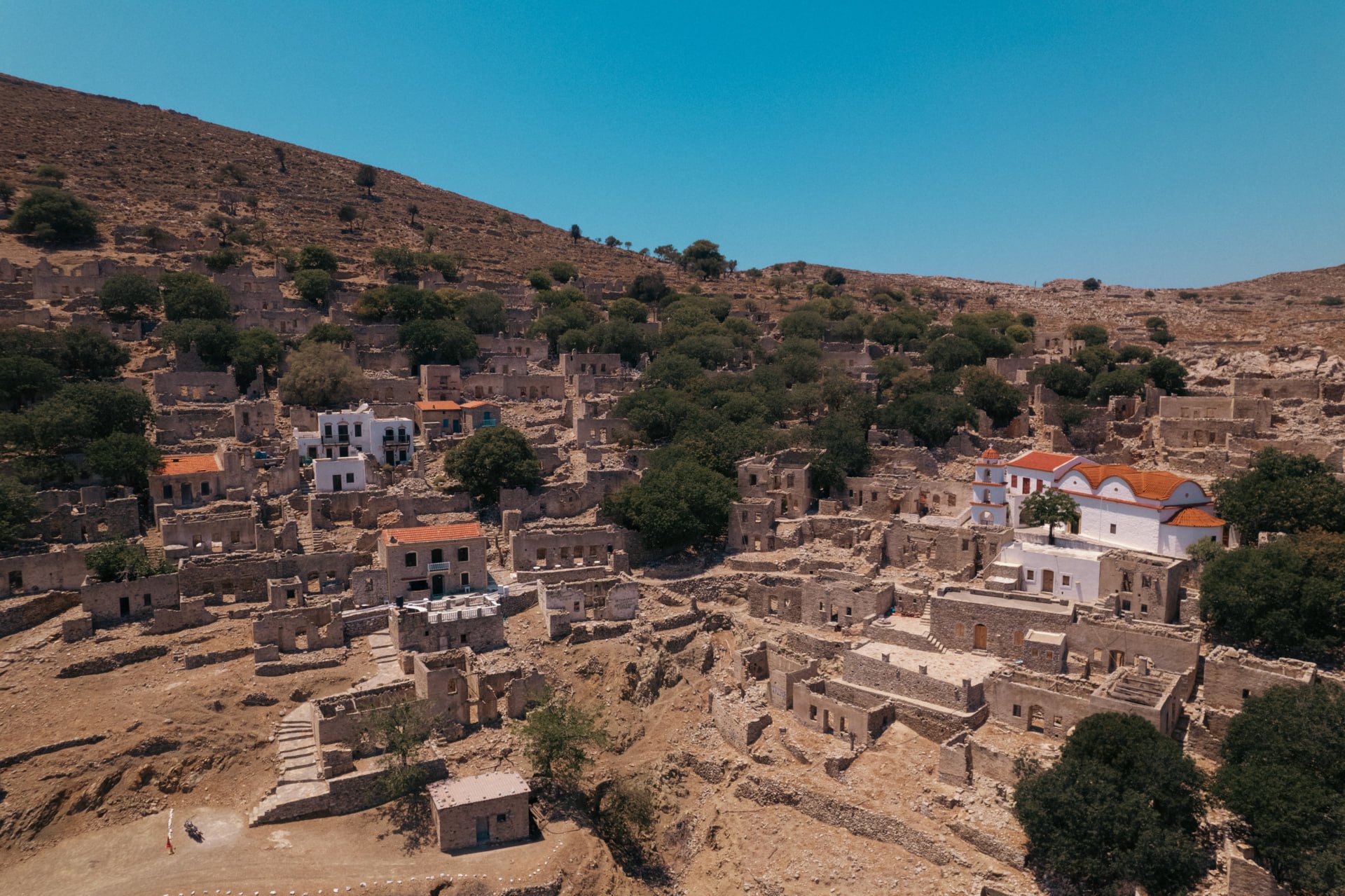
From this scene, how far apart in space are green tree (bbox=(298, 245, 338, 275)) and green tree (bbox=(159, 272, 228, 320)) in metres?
12.0

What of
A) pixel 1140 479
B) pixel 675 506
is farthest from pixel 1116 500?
pixel 675 506

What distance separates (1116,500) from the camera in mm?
29953

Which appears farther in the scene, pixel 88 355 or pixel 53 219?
pixel 53 219

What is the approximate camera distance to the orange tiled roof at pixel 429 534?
27.6m

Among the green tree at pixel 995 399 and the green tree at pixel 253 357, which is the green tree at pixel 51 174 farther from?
the green tree at pixel 995 399

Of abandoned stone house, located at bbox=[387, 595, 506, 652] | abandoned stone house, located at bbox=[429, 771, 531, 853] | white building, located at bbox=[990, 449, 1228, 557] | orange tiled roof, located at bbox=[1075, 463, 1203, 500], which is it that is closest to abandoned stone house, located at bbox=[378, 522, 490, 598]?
abandoned stone house, located at bbox=[387, 595, 506, 652]

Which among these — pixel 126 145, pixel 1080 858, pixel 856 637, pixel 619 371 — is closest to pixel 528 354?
pixel 619 371

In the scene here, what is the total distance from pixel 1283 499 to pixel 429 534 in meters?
26.2

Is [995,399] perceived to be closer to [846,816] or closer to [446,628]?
[846,816]

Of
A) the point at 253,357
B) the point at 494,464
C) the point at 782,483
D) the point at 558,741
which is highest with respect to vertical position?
the point at 253,357

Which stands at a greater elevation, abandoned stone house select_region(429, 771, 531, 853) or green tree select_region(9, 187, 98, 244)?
green tree select_region(9, 187, 98, 244)

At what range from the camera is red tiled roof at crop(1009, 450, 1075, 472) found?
32.3m

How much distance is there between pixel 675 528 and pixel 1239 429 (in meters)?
24.2

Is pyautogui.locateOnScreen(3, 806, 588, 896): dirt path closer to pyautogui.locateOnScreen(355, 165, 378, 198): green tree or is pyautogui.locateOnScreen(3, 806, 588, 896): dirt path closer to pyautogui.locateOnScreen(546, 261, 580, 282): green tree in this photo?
pyautogui.locateOnScreen(546, 261, 580, 282): green tree
